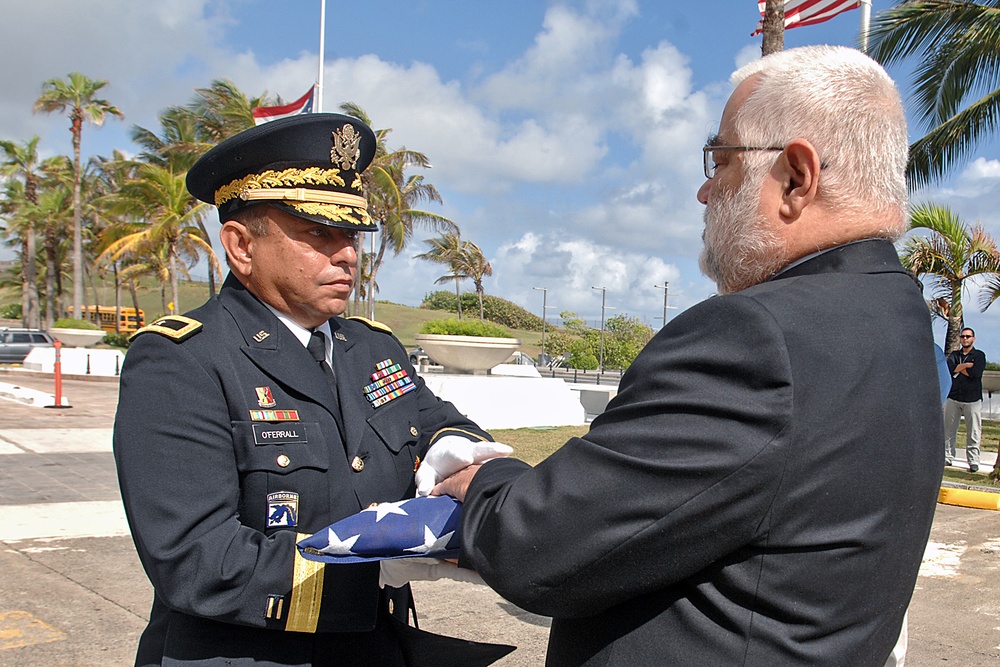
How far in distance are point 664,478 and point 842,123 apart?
650mm

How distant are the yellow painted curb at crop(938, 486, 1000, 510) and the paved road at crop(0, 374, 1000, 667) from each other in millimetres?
200

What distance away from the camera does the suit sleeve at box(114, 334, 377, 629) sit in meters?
1.53

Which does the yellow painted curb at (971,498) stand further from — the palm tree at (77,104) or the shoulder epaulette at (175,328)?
the palm tree at (77,104)

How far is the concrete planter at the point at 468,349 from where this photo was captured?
43.4 ft

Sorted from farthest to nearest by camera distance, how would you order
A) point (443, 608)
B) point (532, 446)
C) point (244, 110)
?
point (244, 110) → point (532, 446) → point (443, 608)

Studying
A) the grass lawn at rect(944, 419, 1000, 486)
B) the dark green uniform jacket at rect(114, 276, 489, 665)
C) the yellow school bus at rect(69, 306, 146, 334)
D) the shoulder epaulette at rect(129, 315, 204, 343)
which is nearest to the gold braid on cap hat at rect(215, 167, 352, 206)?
the dark green uniform jacket at rect(114, 276, 489, 665)

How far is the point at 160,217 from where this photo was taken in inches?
1014

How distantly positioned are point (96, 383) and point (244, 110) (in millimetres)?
9133

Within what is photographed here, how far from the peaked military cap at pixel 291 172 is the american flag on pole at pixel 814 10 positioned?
954 centimetres

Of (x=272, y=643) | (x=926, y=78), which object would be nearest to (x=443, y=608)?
(x=272, y=643)

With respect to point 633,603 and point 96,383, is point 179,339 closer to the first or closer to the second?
point 633,603

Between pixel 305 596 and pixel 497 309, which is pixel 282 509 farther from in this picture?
pixel 497 309

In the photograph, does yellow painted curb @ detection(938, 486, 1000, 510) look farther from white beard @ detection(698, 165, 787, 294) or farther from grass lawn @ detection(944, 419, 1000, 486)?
white beard @ detection(698, 165, 787, 294)

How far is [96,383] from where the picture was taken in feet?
71.7
